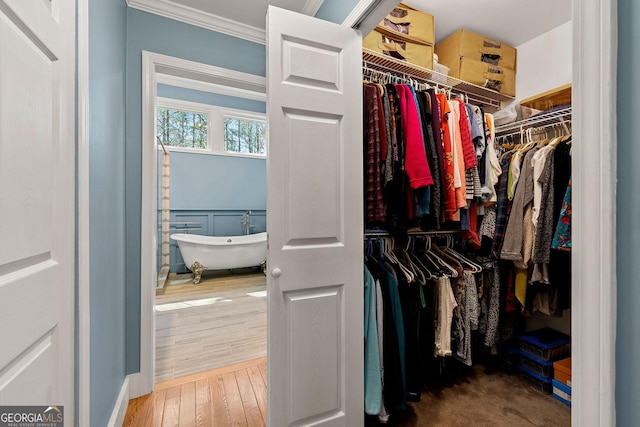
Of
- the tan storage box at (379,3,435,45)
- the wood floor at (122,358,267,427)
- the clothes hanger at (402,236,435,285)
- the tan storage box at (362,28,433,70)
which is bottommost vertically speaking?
the wood floor at (122,358,267,427)

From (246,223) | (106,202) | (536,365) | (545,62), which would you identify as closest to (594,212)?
→ (106,202)

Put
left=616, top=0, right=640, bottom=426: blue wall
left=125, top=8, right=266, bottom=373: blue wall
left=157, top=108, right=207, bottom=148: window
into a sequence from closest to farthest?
left=616, top=0, right=640, bottom=426: blue wall
left=125, top=8, right=266, bottom=373: blue wall
left=157, top=108, right=207, bottom=148: window

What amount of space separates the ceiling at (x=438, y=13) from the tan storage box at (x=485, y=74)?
0.27 m

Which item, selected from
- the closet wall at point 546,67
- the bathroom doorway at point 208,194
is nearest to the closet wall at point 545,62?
the closet wall at point 546,67

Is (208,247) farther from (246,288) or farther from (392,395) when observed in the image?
(392,395)

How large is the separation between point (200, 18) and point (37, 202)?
6.01 feet

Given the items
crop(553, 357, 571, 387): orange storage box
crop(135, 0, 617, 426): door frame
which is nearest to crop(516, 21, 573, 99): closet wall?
crop(553, 357, 571, 387): orange storage box

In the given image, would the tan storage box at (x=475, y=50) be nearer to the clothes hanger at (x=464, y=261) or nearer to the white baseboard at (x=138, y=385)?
the clothes hanger at (x=464, y=261)

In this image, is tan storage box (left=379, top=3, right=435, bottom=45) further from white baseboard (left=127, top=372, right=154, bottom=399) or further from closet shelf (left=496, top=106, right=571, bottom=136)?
white baseboard (left=127, top=372, right=154, bottom=399)

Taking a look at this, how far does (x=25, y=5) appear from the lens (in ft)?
2.10

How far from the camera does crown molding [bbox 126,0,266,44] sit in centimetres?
179

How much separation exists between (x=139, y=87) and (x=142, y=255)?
3.58 feet

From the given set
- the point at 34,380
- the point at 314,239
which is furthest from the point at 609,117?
the point at 34,380

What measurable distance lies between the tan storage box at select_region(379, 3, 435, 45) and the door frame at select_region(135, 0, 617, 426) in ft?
5.08
